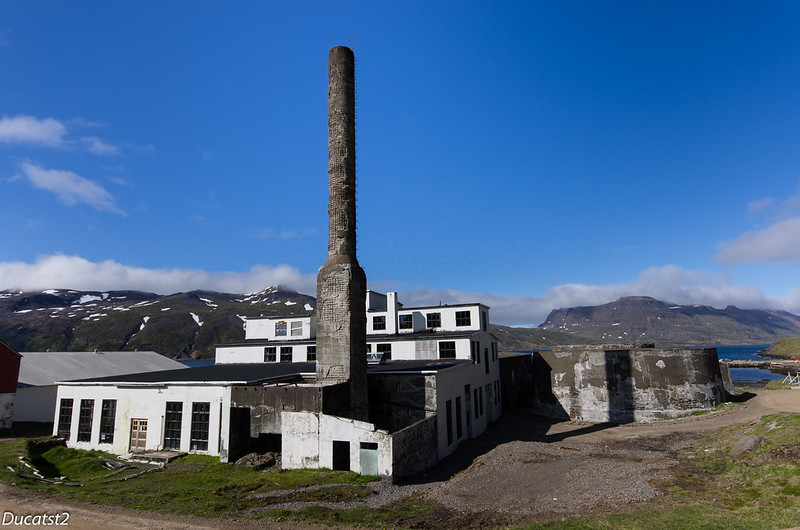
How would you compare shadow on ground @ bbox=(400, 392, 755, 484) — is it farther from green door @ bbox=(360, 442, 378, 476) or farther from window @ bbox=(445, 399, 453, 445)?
green door @ bbox=(360, 442, 378, 476)

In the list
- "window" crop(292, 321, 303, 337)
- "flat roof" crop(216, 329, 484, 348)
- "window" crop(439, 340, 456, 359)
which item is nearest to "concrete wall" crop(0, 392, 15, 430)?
"flat roof" crop(216, 329, 484, 348)

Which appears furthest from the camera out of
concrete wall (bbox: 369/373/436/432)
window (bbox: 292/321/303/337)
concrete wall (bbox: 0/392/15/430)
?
window (bbox: 292/321/303/337)

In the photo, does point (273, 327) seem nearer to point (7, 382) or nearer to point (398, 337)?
point (398, 337)

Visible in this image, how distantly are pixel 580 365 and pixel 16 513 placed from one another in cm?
4265

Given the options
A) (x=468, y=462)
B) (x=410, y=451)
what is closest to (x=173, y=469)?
(x=410, y=451)

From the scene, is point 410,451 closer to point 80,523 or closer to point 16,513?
point 80,523

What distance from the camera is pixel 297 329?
45750mm

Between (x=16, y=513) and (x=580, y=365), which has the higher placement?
(x=580, y=365)

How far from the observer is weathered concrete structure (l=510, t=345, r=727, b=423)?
40.2 meters

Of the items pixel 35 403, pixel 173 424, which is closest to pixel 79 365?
pixel 35 403

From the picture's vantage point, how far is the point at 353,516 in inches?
612

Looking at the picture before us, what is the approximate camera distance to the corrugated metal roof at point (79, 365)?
141 ft

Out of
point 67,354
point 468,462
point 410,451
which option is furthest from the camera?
point 67,354

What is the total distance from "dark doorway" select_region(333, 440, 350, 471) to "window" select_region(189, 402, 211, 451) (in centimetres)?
949
